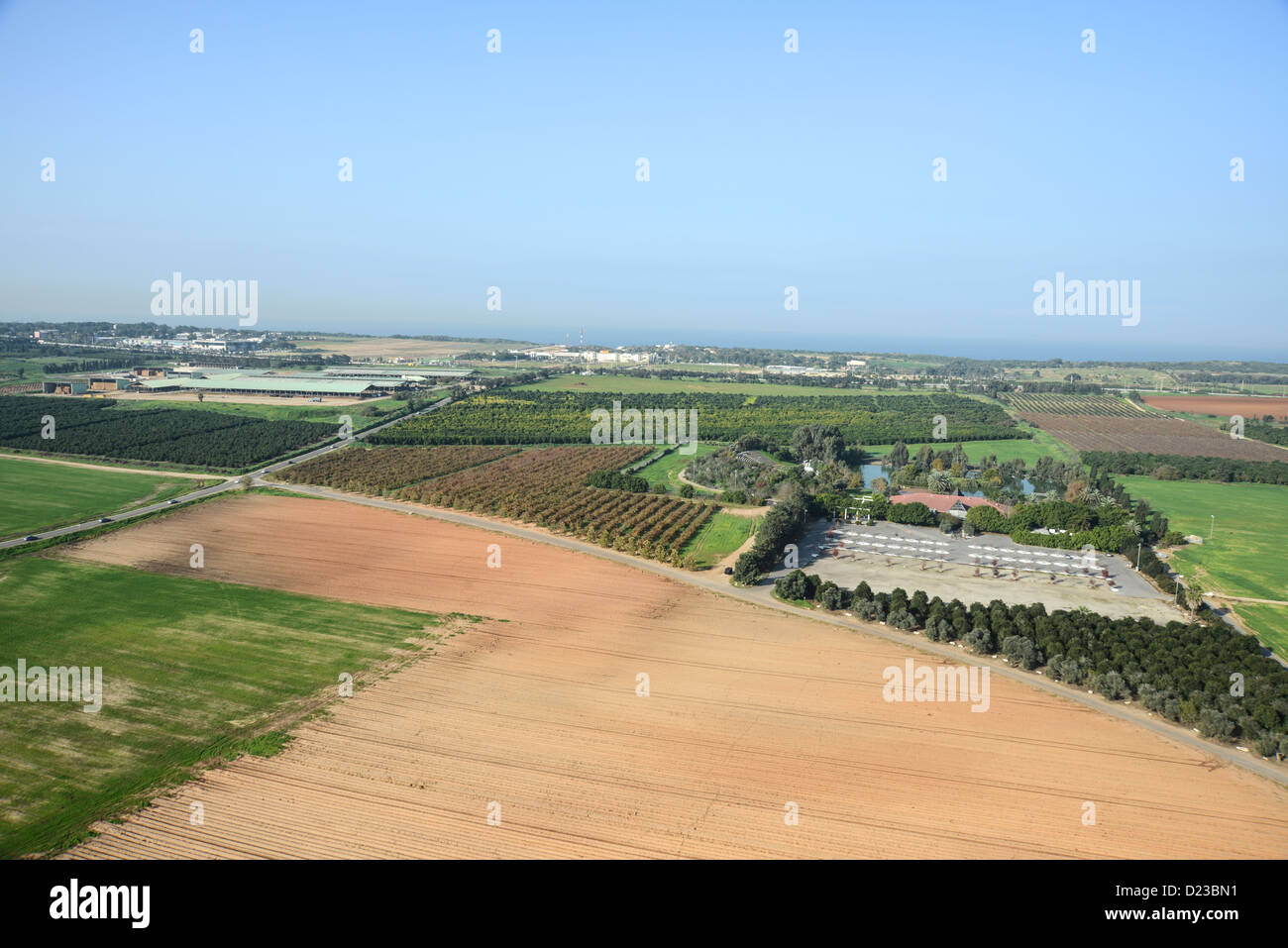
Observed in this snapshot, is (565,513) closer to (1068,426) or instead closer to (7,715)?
(7,715)

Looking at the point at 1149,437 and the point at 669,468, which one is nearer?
the point at 669,468

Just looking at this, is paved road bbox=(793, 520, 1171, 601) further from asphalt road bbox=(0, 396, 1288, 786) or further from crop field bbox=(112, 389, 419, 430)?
crop field bbox=(112, 389, 419, 430)

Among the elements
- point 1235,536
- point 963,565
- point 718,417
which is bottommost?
point 963,565

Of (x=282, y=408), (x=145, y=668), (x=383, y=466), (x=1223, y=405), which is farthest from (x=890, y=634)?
(x=1223, y=405)

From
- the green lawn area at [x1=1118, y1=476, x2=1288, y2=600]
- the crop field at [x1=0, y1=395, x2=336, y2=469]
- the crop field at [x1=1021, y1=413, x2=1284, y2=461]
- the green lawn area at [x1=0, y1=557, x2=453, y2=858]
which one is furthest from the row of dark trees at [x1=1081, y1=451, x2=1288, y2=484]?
the crop field at [x1=0, y1=395, x2=336, y2=469]

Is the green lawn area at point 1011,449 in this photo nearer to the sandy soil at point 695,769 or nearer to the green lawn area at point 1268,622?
the green lawn area at point 1268,622

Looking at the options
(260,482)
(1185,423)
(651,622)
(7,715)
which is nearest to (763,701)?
(651,622)

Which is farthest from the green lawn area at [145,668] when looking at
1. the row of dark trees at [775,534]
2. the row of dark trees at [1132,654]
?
the row of dark trees at [1132,654]

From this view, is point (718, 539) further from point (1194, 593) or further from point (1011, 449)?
point (1011, 449)
